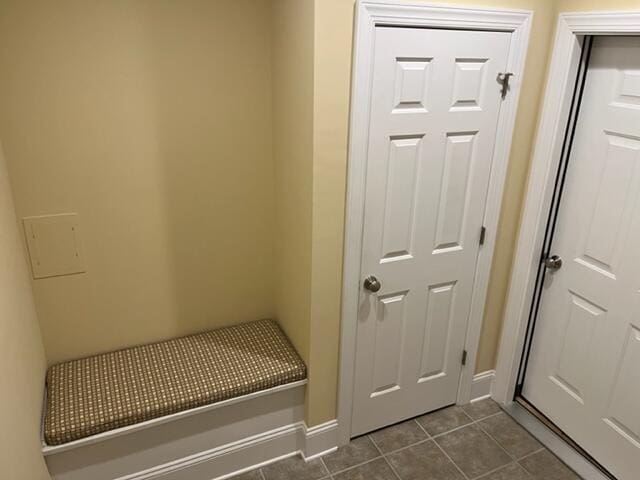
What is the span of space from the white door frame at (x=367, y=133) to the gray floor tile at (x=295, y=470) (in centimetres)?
18

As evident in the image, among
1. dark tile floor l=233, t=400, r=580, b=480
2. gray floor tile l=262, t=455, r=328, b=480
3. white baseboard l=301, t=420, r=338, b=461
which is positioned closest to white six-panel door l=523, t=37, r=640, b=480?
dark tile floor l=233, t=400, r=580, b=480

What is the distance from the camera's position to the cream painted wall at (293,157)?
174 centimetres

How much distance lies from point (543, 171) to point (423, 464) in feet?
4.75

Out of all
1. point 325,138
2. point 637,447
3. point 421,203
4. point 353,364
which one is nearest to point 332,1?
point 325,138

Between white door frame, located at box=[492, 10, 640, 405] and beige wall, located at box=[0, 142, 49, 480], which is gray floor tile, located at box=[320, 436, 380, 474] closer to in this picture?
white door frame, located at box=[492, 10, 640, 405]

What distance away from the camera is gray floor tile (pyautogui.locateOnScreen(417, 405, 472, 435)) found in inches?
96.7

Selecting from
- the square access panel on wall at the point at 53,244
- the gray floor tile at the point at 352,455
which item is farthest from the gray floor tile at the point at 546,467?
the square access panel on wall at the point at 53,244

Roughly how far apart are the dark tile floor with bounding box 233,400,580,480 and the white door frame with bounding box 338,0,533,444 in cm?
16

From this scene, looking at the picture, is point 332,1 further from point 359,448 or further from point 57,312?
point 359,448

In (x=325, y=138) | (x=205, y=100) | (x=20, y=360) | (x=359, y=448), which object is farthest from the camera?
(x=359, y=448)

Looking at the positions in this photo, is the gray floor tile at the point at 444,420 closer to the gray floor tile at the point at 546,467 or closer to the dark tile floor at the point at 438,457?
the dark tile floor at the point at 438,457

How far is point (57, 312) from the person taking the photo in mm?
2061

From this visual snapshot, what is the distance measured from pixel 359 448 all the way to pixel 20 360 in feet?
4.99

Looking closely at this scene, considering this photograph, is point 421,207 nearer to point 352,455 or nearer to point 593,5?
point 593,5
